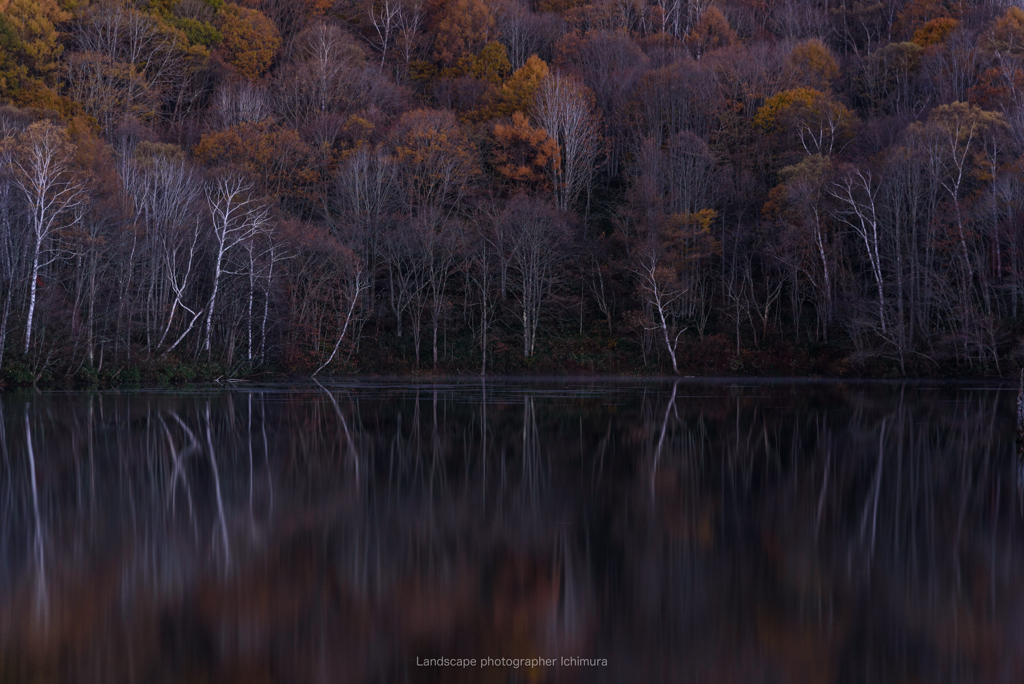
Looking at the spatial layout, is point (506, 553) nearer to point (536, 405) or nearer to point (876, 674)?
point (876, 674)

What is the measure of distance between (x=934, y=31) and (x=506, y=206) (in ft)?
124

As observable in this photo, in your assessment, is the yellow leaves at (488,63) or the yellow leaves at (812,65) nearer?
the yellow leaves at (812,65)

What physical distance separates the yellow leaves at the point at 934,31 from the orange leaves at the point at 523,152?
97.4 feet

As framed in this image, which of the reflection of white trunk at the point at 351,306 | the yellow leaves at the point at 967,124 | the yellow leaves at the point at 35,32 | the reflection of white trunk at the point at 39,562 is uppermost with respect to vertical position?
the yellow leaves at the point at 35,32

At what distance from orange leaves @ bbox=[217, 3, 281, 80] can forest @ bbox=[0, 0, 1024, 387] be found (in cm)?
32

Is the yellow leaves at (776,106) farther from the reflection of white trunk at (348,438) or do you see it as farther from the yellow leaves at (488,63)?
the reflection of white trunk at (348,438)

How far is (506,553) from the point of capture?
870 cm

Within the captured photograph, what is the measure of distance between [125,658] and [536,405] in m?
22.5

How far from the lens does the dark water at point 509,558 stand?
19.9ft

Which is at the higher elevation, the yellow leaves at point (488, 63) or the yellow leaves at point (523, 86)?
the yellow leaves at point (488, 63)

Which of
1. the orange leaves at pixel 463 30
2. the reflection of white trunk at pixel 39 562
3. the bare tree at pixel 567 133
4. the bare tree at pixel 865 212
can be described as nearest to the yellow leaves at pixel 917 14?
the bare tree at pixel 567 133

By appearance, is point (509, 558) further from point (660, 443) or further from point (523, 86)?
point (523, 86)

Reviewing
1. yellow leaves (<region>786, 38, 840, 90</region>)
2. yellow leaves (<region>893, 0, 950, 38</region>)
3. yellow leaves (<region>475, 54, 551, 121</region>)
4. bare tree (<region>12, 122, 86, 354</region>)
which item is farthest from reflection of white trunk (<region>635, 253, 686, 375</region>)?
yellow leaves (<region>893, 0, 950, 38</region>)

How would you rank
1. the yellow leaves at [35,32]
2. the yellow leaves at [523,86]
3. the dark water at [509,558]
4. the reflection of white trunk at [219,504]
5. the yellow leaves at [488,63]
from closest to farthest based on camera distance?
the dark water at [509,558], the reflection of white trunk at [219,504], the yellow leaves at [35,32], the yellow leaves at [523,86], the yellow leaves at [488,63]
